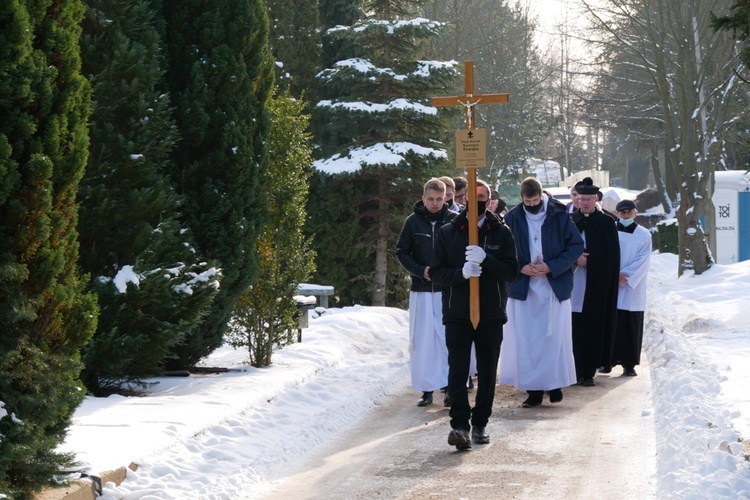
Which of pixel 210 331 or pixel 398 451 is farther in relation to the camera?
pixel 210 331

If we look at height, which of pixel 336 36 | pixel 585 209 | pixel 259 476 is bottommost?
pixel 259 476

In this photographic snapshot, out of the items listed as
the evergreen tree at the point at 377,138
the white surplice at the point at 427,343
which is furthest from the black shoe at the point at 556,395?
the evergreen tree at the point at 377,138

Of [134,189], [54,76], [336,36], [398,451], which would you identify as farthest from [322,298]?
[54,76]

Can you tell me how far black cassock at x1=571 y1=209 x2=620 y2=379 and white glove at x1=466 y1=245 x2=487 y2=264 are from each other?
3.92 m

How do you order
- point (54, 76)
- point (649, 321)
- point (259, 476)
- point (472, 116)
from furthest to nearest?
1. point (649, 321)
2. point (472, 116)
3. point (259, 476)
4. point (54, 76)

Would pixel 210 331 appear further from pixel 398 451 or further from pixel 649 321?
pixel 649 321

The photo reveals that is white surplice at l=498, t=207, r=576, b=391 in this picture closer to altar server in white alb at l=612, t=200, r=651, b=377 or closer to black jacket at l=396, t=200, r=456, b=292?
black jacket at l=396, t=200, r=456, b=292

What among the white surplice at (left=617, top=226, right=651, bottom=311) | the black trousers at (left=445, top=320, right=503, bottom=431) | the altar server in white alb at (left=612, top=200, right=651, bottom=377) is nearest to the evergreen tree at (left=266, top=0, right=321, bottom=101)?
the altar server in white alb at (left=612, top=200, right=651, bottom=377)

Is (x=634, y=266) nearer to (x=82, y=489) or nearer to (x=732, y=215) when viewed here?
(x=82, y=489)

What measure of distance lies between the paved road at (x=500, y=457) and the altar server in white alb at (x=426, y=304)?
29 cm

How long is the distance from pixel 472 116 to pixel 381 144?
1027cm

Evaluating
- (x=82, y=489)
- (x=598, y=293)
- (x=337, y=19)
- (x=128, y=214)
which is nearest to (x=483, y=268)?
(x=82, y=489)

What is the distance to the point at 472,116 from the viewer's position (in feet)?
28.8

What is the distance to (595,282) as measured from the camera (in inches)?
468
